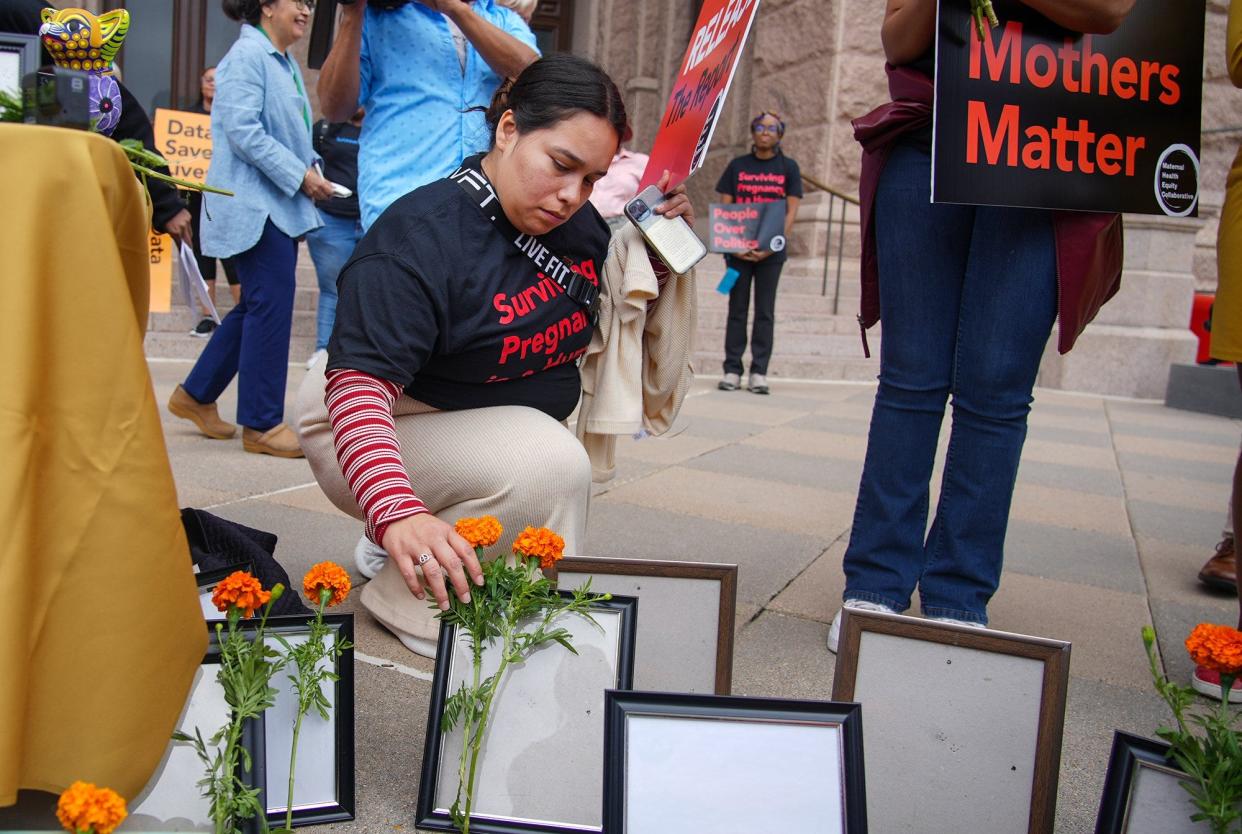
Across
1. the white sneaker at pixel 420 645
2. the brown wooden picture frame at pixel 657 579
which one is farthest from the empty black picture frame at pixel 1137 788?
the white sneaker at pixel 420 645

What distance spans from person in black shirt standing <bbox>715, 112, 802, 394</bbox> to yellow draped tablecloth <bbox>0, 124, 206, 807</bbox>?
20.5 ft

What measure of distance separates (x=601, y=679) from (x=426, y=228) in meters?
0.85

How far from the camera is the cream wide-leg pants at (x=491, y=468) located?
2.03 meters

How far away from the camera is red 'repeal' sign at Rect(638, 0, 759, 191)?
2.03 meters

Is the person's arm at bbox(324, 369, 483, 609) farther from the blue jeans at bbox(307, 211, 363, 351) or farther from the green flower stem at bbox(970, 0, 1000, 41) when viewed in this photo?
the blue jeans at bbox(307, 211, 363, 351)

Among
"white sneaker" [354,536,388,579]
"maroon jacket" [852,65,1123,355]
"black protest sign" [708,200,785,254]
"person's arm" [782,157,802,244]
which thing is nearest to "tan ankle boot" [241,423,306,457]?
"white sneaker" [354,536,388,579]

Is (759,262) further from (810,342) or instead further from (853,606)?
(853,606)

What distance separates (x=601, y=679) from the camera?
154cm

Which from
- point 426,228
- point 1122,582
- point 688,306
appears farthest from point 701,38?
point 1122,582

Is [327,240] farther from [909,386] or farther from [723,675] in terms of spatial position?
[723,675]

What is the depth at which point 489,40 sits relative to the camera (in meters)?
2.57

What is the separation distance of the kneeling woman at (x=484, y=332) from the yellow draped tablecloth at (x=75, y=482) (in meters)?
0.45

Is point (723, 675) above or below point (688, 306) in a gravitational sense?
below

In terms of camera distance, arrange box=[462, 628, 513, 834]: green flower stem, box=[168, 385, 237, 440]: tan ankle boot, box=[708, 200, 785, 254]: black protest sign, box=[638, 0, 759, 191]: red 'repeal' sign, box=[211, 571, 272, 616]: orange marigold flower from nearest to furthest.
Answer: box=[211, 571, 272, 616]: orange marigold flower < box=[462, 628, 513, 834]: green flower stem < box=[638, 0, 759, 191]: red 'repeal' sign < box=[168, 385, 237, 440]: tan ankle boot < box=[708, 200, 785, 254]: black protest sign
